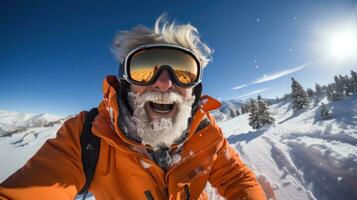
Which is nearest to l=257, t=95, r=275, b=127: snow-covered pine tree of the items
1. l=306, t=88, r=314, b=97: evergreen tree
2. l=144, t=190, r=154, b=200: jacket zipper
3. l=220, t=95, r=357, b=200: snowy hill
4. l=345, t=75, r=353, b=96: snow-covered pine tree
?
l=220, t=95, r=357, b=200: snowy hill

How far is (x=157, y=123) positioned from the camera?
84.4 inches

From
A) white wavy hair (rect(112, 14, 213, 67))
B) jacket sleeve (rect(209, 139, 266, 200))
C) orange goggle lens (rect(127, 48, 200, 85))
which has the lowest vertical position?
jacket sleeve (rect(209, 139, 266, 200))

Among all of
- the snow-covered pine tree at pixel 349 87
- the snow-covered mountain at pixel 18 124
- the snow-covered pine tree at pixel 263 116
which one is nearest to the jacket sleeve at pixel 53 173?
the snow-covered pine tree at pixel 263 116

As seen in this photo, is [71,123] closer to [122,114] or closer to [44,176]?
[122,114]

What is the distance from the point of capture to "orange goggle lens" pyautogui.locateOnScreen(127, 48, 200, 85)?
2.41 metres

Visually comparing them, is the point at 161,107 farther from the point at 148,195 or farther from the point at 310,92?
the point at 310,92

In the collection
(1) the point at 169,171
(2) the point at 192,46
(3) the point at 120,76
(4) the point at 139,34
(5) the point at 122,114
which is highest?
(4) the point at 139,34

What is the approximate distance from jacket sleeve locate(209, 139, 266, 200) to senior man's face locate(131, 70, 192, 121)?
92 centimetres

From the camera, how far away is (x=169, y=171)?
192 centimetres

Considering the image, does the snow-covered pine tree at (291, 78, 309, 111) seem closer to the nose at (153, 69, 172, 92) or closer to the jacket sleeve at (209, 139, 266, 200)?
the jacket sleeve at (209, 139, 266, 200)

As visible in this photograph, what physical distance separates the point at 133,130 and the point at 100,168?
1.67 ft

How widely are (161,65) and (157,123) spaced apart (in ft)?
2.87

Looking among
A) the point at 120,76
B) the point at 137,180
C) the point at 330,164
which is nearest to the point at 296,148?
the point at 330,164

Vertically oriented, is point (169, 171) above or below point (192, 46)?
below
